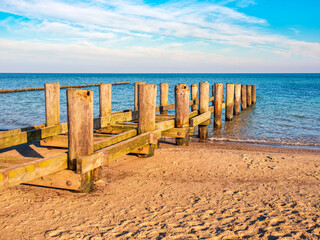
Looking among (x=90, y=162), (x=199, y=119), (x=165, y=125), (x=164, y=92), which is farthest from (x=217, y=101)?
(x=90, y=162)

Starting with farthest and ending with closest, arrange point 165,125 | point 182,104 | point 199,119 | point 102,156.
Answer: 1. point 199,119
2. point 182,104
3. point 165,125
4. point 102,156

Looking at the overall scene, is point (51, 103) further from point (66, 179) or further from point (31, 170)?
point (31, 170)

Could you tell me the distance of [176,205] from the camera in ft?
13.8

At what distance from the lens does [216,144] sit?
968 cm

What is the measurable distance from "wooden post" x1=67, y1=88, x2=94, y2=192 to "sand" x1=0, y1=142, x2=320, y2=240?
75 centimetres

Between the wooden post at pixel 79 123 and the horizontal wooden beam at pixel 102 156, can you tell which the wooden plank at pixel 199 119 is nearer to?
the horizontal wooden beam at pixel 102 156

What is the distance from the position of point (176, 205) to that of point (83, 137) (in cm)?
174

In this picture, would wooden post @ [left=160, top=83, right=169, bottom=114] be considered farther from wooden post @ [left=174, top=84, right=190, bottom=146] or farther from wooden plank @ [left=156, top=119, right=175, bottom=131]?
wooden plank @ [left=156, top=119, right=175, bottom=131]

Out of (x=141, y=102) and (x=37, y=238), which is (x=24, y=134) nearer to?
(x=141, y=102)

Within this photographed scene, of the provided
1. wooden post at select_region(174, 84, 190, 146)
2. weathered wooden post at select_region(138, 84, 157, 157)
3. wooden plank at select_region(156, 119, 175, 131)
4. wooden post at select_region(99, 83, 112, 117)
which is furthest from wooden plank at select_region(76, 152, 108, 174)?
wooden post at select_region(99, 83, 112, 117)

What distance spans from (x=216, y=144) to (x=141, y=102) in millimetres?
4527

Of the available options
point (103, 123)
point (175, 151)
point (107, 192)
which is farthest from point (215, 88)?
point (107, 192)

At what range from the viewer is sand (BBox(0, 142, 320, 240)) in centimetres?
343

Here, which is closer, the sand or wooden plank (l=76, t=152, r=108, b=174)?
the sand
